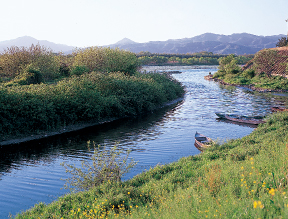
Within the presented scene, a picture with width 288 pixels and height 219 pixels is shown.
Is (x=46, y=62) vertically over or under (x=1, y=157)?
over

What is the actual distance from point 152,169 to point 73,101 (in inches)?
671

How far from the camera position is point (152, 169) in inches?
528

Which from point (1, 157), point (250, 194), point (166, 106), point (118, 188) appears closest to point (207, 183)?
point (250, 194)

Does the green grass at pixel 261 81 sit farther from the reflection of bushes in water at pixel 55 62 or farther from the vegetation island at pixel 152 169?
the reflection of bushes in water at pixel 55 62

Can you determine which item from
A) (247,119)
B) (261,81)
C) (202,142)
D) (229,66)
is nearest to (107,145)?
(202,142)

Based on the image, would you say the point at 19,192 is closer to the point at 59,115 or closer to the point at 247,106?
the point at 59,115

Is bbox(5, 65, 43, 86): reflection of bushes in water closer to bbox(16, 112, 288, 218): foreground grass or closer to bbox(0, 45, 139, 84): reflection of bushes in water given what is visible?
bbox(0, 45, 139, 84): reflection of bushes in water

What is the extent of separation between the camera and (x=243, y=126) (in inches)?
1083

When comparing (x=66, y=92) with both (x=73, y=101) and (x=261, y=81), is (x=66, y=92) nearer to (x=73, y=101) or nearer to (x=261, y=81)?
(x=73, y=101)

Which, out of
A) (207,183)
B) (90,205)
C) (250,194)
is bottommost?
(90,205)

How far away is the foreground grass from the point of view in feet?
18.8

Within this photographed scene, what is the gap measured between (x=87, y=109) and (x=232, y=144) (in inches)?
651

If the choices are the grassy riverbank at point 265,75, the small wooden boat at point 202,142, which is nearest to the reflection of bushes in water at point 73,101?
the small wooden boat at point 202,142

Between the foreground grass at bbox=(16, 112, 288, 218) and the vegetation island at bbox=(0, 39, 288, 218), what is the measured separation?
30 millimetres
